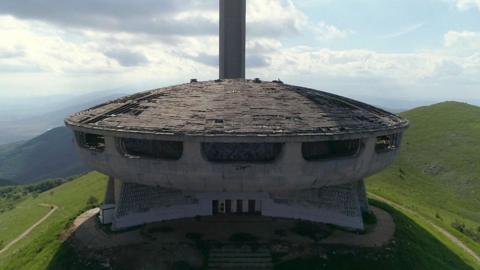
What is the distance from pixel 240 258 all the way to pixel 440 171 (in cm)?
4762

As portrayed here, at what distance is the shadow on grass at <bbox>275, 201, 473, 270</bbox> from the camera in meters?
23.5

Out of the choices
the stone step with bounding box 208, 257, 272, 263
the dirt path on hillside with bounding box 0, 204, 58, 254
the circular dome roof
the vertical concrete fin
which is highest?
the vertical concrete fin

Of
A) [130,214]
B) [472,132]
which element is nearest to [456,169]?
[472,132]

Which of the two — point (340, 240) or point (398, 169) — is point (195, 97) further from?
point (398, 169)

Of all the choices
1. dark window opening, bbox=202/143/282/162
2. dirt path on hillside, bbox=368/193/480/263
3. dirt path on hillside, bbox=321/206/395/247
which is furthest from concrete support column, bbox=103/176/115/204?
dirt path on hillside, bbox=368/193/480/263

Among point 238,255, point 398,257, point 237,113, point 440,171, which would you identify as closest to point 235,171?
point 237,113

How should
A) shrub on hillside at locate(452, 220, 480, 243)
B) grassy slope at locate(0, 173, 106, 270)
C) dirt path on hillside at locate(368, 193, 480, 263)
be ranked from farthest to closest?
shrub on hillside at locate(452, 220, 480, 243) < dirt path on hillside at locate(368, 193, 480, 263) < grassy slope at locate(0, 173, 106, 270)

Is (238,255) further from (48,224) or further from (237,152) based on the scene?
(48,224)

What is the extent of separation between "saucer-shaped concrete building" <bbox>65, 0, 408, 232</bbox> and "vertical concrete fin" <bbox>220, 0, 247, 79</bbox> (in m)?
12.3

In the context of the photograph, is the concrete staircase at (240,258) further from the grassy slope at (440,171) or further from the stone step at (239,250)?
→ the grassy slope at (440,171)

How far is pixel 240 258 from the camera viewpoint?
23.7 meters

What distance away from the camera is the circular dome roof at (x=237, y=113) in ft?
71.2

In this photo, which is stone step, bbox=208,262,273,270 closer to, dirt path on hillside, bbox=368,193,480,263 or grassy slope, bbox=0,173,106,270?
grassy slope, bbox=0,173,106,270

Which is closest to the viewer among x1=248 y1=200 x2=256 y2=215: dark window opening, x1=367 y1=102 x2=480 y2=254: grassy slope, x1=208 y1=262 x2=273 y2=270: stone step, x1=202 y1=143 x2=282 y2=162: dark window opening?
x1=208 y1=262 x2=273 y2=270: stone step
